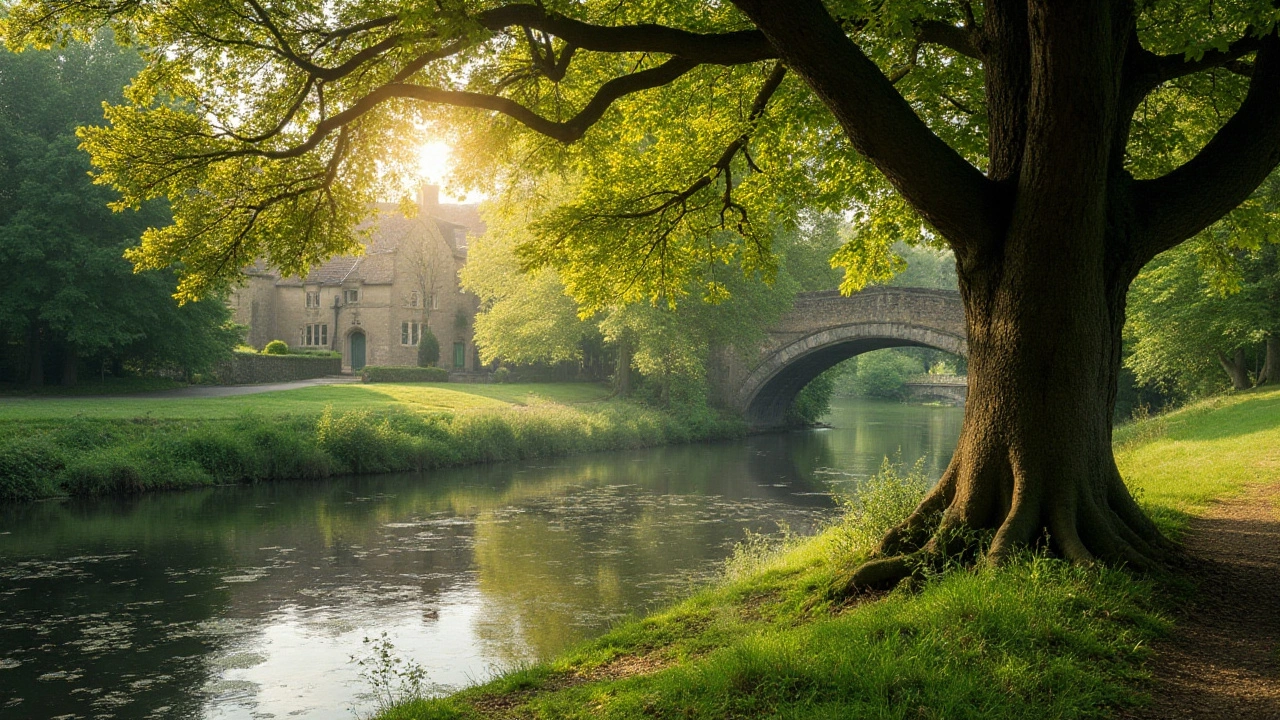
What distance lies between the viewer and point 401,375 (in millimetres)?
39812

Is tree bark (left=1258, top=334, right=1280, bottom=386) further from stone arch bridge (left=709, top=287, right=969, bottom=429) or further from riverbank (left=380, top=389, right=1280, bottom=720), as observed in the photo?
riverbank (left=380, top=389, right=1280, bottom=720)

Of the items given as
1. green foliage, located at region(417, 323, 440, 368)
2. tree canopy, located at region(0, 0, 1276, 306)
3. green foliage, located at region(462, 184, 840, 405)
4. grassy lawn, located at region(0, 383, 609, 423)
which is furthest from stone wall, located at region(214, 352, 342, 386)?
tree canopy, located at region(0, 0, 1276, 306)

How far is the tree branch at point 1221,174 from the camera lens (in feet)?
23.9

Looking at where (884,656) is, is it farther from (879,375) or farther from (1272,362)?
(879,375)

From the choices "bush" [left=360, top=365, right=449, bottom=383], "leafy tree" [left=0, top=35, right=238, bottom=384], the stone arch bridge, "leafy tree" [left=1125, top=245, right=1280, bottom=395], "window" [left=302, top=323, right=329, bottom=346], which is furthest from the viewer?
"window" [left=302, top=323, right=329, bottom=346]

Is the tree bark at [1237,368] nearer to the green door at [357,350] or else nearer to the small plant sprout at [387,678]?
the small plant sprout at [387,678]

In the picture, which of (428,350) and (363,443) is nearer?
(363,443)

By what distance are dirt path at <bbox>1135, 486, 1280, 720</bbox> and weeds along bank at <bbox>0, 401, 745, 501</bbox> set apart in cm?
1815

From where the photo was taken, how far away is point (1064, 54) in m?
6.48

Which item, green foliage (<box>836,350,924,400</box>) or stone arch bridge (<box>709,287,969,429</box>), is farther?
green foliage (<box>836,350,924,400</box>)

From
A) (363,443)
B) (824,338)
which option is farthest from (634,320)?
(363,443)

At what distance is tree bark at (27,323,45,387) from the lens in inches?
1150

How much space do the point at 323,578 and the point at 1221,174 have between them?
11.2 meters

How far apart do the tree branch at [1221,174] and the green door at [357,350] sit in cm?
4655
